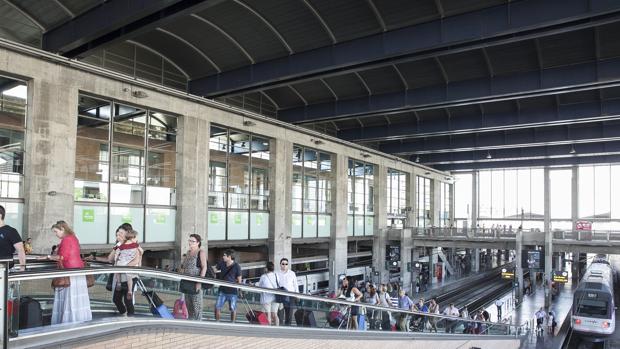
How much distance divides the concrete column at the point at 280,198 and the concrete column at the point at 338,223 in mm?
5538

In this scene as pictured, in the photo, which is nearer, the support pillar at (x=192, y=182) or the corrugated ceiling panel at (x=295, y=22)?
the corrugated ceiling panel at (x=295, y=22)

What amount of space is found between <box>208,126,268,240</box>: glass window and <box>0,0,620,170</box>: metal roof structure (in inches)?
92.1

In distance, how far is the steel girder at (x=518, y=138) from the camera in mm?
29970

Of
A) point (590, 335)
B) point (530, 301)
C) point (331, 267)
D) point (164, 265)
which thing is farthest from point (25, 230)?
point (530, 301)

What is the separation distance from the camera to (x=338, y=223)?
32.0 m

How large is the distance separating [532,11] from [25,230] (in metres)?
16.8

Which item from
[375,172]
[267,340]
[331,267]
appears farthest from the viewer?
[375,172]

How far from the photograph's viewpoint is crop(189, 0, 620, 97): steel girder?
13500 millimetres

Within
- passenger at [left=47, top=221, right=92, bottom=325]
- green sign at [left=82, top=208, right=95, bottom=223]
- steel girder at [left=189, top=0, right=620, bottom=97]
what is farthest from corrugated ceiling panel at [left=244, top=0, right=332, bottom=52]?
passenger at [left=47, top=221, right=92, bottom=325]

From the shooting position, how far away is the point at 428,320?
12.6 metres

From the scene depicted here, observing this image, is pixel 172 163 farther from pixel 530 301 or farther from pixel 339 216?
pixel 530 301

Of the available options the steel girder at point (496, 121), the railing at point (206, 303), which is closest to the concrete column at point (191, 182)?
the railing at point (206, 303)

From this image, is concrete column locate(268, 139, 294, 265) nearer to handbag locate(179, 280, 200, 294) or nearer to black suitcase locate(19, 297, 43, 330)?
handbag locate(179, 280, 200, 294)

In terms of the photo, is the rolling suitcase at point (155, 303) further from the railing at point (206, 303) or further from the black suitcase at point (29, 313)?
the black suitcase at point (29, 313)
